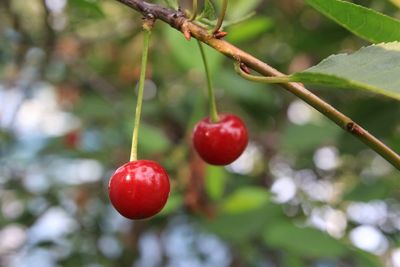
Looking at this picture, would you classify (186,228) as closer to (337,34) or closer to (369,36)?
(337,34)

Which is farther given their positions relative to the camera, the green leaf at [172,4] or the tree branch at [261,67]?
the green leaf at [172,4]

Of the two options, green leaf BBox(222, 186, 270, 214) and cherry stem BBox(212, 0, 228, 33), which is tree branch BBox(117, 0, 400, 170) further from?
green leaf BBox(222, 186, 270, 214)

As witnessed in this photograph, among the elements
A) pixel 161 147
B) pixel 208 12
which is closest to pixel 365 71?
pixel 208 12

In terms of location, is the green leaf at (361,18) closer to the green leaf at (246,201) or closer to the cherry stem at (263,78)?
the cherry stem at (263,78)

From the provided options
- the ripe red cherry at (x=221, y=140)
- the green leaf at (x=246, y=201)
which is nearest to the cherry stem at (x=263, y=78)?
the ripe red cherry at (x=221, y=140)

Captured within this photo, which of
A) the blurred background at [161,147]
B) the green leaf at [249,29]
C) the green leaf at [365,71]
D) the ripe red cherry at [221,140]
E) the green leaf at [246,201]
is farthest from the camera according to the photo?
the blurred background at [161,147]

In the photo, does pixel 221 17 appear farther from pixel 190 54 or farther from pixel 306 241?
pixel 306 241

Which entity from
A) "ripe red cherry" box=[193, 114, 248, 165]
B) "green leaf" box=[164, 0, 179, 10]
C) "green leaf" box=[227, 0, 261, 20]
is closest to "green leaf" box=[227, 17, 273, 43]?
"green leaf" box=[227, 0, 261, 20]
